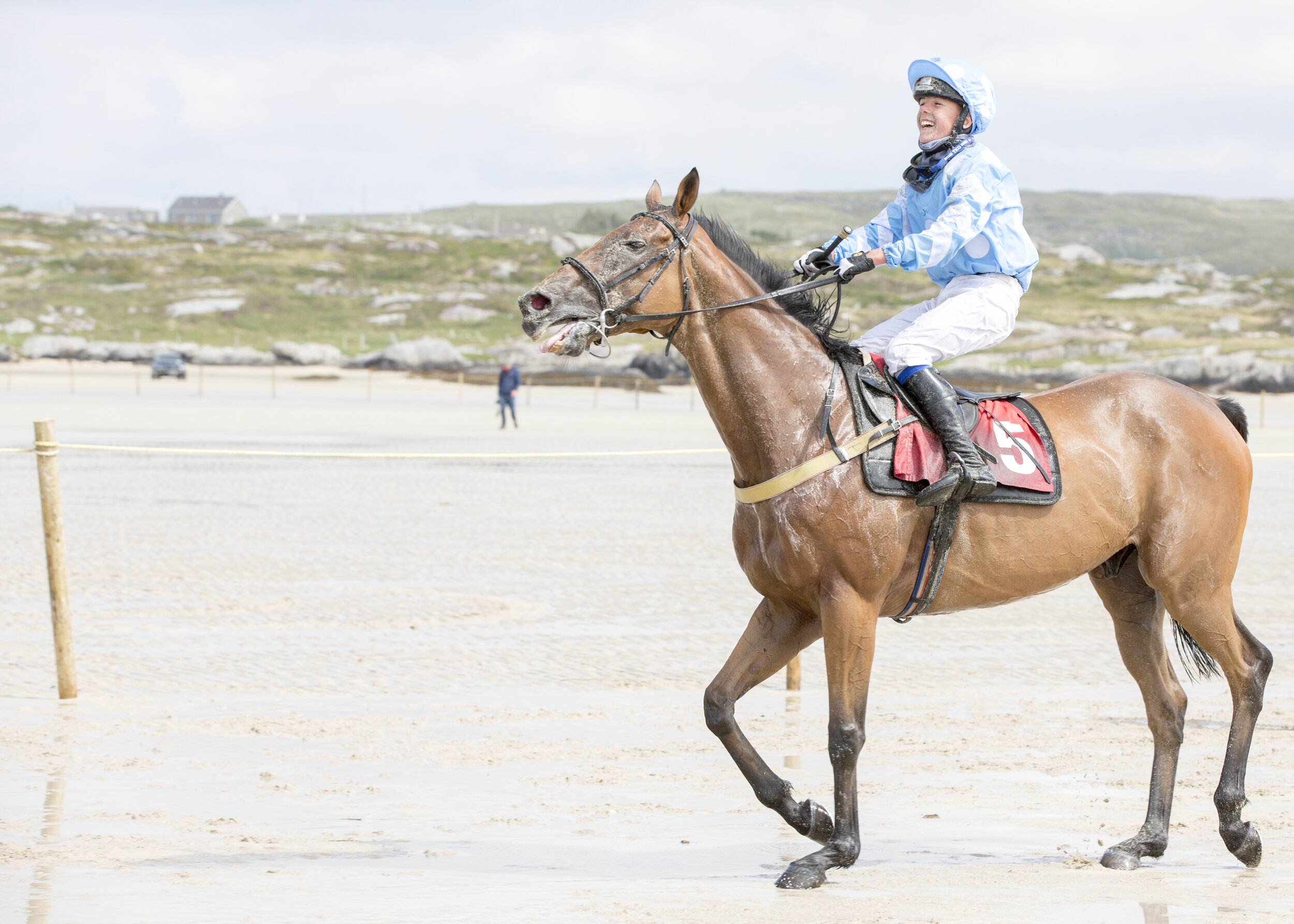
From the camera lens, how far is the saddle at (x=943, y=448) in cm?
541

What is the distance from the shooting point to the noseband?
5.22 metres

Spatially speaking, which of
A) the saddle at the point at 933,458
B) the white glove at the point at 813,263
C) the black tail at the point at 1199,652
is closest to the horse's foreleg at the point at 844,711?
the saddle at the point at 933,458

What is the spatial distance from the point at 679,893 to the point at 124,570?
939 cm

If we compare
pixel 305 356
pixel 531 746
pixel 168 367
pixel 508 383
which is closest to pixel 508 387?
pixel 508 383

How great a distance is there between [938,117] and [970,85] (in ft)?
0.64

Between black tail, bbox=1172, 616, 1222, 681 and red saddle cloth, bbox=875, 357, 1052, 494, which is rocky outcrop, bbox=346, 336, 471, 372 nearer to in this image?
black tail, bbox=1172, 616, 1222, 681

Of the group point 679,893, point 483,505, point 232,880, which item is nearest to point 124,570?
point 483,505

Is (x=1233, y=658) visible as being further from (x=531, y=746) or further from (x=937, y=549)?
(x=531, y=746)

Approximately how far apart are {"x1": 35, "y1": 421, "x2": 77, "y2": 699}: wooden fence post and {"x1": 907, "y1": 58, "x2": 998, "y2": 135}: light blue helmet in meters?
5.51

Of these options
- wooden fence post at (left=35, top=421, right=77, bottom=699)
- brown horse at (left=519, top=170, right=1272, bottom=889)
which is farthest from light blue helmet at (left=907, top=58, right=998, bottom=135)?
wooden fence post at (left=35, top=421, right=77, bottom=699)

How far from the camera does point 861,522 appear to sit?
210 inches

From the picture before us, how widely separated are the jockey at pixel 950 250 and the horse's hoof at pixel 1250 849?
67.4 inches

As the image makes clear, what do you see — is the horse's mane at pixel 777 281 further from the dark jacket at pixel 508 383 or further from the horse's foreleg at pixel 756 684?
the dark jacket at pixel 508 383

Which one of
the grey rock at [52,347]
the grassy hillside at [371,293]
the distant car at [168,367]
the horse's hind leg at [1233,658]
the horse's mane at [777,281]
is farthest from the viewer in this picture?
the grassy hillside at [371,293]
